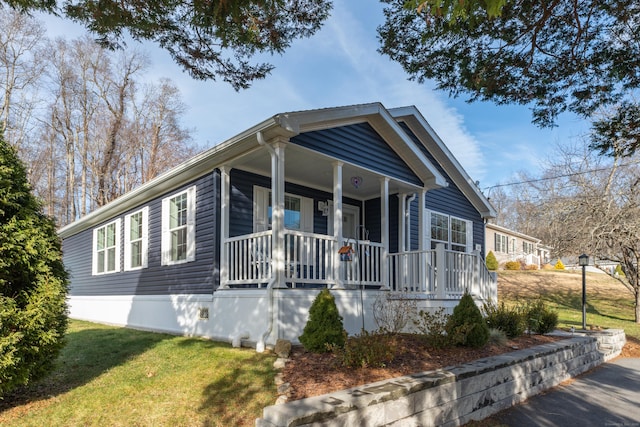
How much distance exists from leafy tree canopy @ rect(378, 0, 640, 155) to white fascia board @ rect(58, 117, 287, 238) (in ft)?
7.65

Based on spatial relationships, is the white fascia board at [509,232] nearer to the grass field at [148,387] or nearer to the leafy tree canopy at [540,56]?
the leafy tree canopy at [540,56]

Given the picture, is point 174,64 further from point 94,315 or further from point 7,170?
point 94,315

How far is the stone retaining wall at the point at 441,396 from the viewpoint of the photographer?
3.53m

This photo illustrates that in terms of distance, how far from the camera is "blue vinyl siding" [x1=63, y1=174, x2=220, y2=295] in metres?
7.99

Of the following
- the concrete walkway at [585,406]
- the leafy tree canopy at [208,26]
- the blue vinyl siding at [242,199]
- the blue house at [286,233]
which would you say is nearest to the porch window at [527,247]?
the blue house at [286,233]

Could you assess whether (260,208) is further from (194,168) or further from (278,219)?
(278,219)

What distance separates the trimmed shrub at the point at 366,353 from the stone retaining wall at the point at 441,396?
0.51 m

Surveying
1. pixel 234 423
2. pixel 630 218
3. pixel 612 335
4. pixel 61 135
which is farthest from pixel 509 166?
pixel 234 423

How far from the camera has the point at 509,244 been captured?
31672 millimetres

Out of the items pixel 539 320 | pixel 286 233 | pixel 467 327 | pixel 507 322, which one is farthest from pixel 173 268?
pixel 539 320

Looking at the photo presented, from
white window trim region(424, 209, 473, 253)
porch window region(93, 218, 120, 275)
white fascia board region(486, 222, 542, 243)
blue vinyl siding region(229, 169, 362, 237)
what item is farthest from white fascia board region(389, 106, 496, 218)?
white fascia board region(486, 222, 542, 243)

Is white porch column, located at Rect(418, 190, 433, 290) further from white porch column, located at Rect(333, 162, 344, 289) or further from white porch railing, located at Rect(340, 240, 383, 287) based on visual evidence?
white porch column, located at Rect(333, 162, 344, 289)

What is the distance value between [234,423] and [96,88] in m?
24.7

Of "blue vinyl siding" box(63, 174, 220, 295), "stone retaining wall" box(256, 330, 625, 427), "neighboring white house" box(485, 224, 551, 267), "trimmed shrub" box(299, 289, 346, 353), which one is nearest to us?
"stone retaining wall" box(256, 330, 625, 427)
